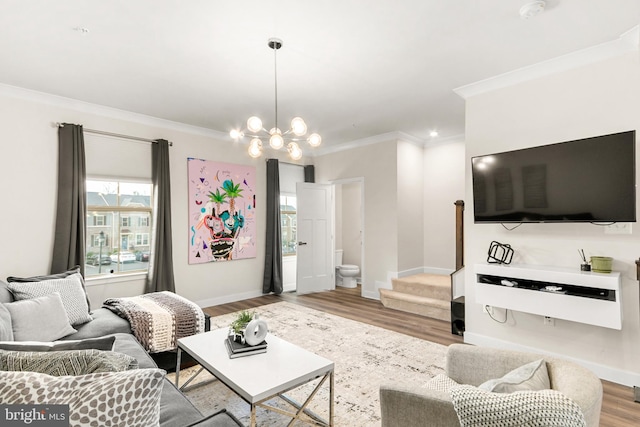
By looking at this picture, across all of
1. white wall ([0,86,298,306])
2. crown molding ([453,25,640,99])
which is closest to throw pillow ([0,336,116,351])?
white wall ([0,86,298,306])

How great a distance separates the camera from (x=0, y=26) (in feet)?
8.03

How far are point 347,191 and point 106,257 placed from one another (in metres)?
4.77

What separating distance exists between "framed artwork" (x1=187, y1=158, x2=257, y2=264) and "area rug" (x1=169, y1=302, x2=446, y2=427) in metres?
1.12

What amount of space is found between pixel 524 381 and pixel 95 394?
155cm

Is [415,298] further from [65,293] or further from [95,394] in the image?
[95,394]

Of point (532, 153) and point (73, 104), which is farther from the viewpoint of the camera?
point (73, 104)

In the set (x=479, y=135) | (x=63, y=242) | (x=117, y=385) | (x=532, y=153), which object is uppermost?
(x=479, y=135)

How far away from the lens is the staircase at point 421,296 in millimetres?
4488

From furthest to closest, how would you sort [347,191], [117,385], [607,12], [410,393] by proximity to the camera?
[347,191] < [607,12] < [410,393] < [117,385]

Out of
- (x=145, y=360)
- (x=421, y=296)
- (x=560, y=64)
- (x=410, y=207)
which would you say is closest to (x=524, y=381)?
(x=145, y=360)

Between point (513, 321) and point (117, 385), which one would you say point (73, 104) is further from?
point (513, 321)

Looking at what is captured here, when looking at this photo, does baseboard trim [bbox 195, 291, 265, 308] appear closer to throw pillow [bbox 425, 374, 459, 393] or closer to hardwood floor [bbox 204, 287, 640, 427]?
hardwood floor [bbox 204, 287, 640, 427]

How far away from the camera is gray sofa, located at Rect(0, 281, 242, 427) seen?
4.48 feet

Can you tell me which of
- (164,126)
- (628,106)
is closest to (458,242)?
(628,106)
